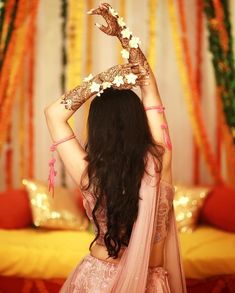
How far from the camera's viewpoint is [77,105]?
1.56m

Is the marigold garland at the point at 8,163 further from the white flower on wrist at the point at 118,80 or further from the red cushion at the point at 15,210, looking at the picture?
the white flower on wrist at the point at 118,80

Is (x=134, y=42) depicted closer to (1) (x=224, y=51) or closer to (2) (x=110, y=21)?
(2) (x=110, y=21)

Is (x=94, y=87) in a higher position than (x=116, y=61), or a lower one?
lower

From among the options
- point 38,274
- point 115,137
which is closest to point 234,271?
point 38,274

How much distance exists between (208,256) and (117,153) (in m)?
1.56

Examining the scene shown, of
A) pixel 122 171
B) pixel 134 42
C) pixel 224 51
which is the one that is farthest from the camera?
pixel 224 51

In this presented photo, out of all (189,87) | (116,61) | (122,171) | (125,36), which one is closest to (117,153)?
(122,171)

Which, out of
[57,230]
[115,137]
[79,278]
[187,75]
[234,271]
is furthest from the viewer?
[187,75]

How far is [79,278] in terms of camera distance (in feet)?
5.24

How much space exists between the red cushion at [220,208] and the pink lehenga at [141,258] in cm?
174

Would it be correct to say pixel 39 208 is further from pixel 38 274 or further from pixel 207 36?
pixel 207 36

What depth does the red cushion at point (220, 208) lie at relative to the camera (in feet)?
10.8

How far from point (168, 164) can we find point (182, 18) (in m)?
2.31

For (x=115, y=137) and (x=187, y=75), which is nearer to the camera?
(x=115, y=137)
